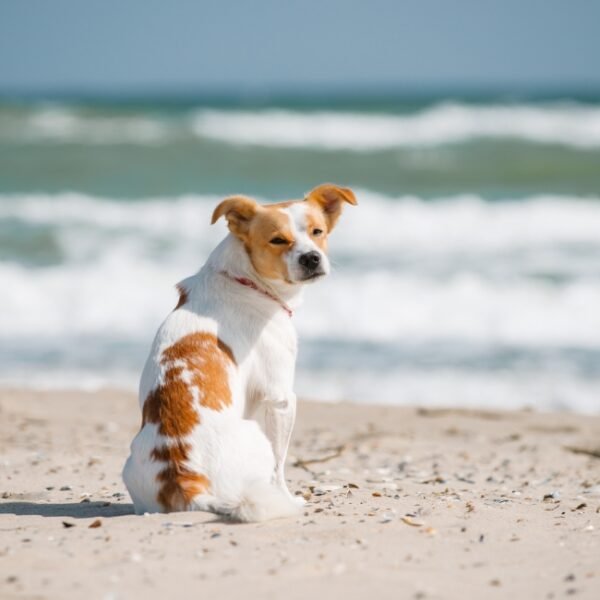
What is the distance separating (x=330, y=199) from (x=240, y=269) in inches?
28.2

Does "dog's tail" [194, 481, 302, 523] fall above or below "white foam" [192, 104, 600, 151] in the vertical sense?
below

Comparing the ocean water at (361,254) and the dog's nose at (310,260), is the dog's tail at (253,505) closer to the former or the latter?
the dog's nose at (310,260)

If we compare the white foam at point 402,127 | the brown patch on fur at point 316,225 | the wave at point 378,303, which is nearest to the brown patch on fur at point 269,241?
the brown patch on fur at point 316,225

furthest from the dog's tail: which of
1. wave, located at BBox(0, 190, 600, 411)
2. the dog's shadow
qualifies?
wave, located at BBox(0, 190, 600, 411)

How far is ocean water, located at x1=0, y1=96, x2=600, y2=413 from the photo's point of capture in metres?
9.53

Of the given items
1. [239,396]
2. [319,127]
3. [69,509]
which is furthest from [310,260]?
[319,127]

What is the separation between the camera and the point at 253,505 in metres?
4.54

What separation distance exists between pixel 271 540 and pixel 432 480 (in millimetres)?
2033

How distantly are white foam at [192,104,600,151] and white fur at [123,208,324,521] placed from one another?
75.4 feet

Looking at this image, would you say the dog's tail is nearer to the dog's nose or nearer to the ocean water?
the dog's nose

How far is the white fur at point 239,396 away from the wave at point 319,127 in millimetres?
22749

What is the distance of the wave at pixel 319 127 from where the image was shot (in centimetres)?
2906

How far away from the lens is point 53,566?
4.04 meters

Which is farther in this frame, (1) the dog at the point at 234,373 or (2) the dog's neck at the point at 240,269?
(2) the dog's neck at the point at 240,269
